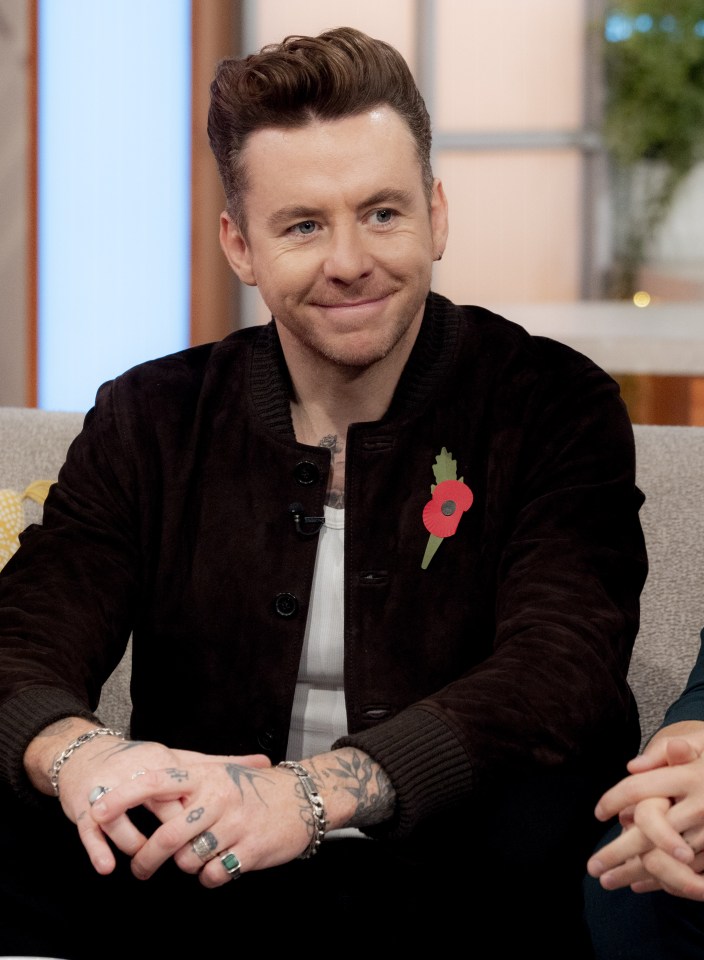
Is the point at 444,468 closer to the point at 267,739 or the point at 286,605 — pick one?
the point at 286,605

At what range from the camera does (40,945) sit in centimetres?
125

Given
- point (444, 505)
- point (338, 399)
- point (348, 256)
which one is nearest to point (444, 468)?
→ point (444, 505)

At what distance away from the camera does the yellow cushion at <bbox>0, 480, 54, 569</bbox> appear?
183cm

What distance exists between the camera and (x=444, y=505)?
5.11 ft

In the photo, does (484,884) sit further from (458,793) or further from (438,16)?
(438,16)

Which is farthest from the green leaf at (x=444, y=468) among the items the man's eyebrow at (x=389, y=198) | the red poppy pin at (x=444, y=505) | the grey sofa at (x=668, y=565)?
the grey sofa at (x=668, y=565)

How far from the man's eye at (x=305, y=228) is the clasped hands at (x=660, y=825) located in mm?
730

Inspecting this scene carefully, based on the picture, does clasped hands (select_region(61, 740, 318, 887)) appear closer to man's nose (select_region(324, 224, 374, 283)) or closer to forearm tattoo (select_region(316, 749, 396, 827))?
forearm tattoo (select_region(316, 749, 396, 827))

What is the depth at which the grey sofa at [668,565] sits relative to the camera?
1809 millimetres

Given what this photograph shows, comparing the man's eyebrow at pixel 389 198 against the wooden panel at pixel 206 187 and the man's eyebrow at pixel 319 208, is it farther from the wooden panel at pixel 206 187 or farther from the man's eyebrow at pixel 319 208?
the wooden panel at pixel 206 187

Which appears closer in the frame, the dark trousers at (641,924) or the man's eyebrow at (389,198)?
the dark trousers at (641,924)

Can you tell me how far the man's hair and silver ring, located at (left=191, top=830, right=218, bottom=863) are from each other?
0.79 meters

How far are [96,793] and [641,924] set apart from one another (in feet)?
1.74

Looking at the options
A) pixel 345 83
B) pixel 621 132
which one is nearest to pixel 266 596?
pixel 345 83
